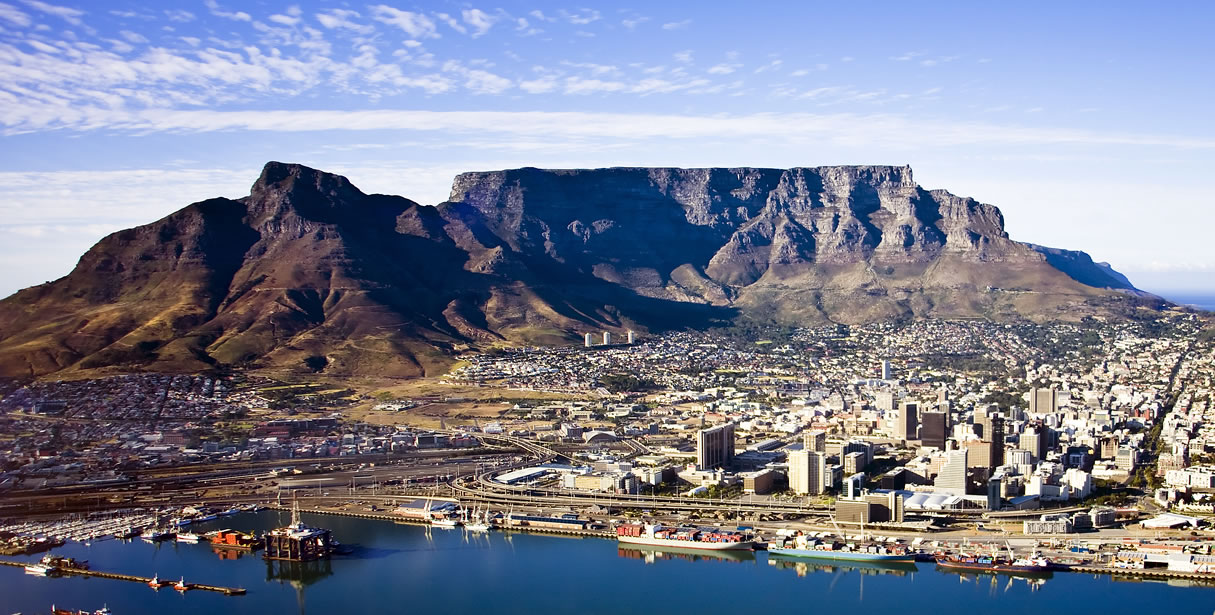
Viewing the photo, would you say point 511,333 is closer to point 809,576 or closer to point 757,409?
point 757,409

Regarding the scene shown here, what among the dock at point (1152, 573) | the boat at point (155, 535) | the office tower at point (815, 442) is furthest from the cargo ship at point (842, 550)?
the boat at point (155, 535)

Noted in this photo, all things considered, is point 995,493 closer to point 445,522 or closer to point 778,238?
point 445,522

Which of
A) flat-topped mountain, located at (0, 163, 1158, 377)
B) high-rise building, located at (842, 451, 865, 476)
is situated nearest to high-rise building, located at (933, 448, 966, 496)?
high-rise building, located at (842, 451, 865, 476)

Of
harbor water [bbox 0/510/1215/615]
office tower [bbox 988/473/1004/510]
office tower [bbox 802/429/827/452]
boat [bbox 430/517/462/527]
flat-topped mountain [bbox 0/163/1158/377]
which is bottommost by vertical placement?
harbor water [bbox 0/510/1215/615]

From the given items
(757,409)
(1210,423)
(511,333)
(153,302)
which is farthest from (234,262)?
(1210,423)

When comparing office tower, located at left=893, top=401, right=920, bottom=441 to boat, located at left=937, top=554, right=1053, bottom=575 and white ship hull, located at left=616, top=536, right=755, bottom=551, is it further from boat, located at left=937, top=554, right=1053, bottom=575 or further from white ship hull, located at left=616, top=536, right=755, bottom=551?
boat, located at left=937, top=554, right=1053, bottom=575

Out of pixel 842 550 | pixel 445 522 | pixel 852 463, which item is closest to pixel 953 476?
pixel 852 463

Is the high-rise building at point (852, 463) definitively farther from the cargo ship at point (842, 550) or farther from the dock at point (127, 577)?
the dock at point (127, 577)
